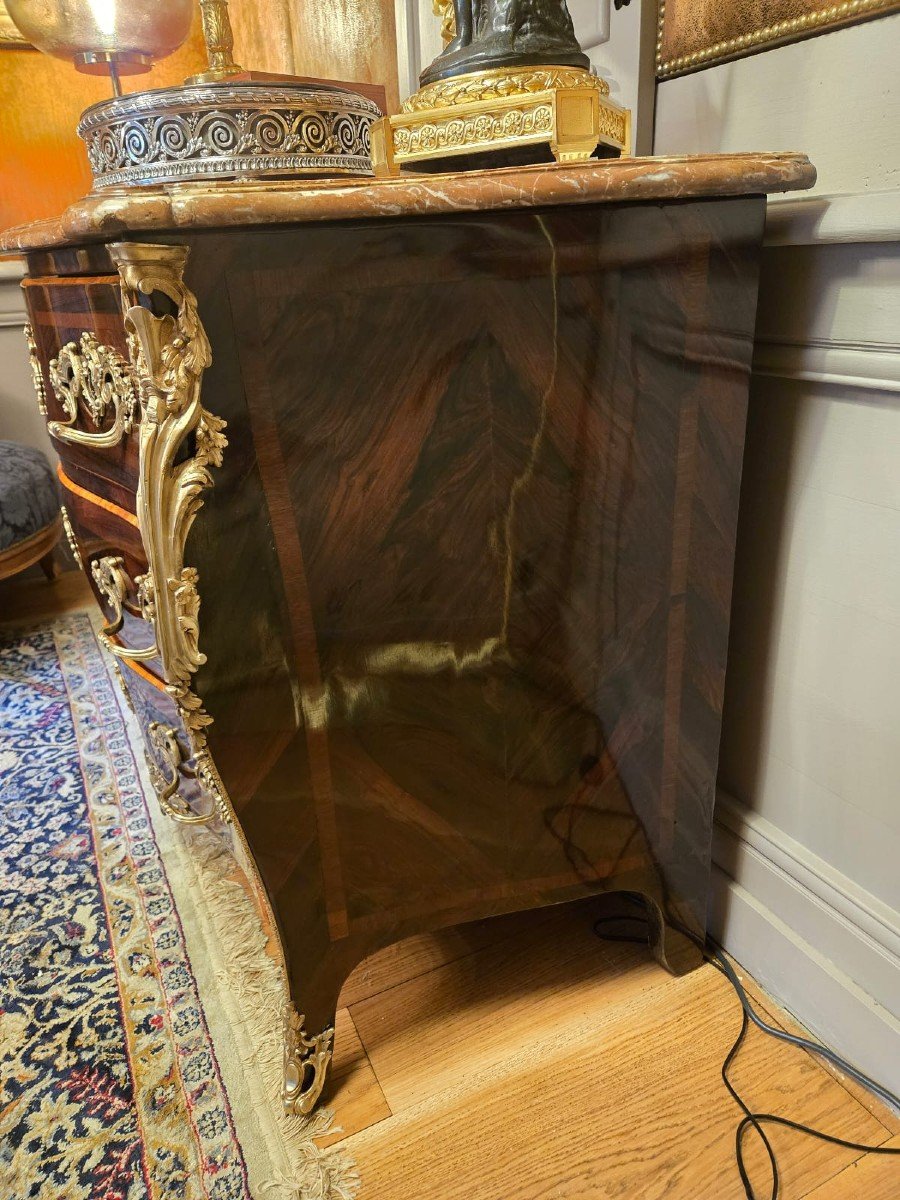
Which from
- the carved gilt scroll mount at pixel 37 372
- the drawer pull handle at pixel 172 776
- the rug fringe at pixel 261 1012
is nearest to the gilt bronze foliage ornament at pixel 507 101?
the carved gilt scroll mount at pixel 37 372

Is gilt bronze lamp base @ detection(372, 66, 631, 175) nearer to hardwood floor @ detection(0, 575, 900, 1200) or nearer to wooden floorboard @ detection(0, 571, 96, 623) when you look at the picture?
hardwood floor @ detection(0, 575, 900, 1200)

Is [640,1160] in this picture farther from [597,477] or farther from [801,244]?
[801,244]

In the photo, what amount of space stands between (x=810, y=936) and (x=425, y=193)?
70cm

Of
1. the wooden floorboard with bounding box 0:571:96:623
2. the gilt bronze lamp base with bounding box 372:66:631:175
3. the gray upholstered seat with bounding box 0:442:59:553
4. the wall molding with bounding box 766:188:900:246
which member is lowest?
the wooden floorboard with bounding box 0:571:96:623

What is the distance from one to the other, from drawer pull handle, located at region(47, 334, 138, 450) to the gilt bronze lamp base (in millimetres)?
285

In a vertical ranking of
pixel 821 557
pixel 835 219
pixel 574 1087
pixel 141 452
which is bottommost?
pixel 574 1087

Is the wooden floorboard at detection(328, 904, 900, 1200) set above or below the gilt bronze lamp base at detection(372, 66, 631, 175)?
below

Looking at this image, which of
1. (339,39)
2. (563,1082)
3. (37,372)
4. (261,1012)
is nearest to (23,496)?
(37,372)

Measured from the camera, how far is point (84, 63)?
91 cm

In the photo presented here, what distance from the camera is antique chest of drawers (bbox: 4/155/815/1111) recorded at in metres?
0.48

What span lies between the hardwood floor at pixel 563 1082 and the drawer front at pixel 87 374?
0.55m

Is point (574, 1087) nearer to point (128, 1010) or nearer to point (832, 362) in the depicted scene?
point (128, 1010)

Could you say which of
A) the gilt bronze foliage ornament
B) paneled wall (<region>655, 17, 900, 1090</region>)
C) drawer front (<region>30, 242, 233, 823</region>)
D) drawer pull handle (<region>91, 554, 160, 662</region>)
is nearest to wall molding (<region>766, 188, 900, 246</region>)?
paneled wall (<region>655, 17, 900, 1090</region>)

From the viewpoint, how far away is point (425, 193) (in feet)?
1.54
